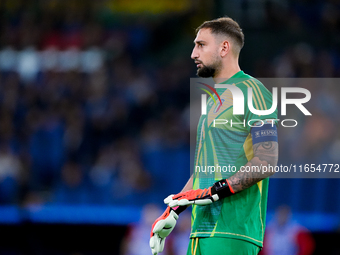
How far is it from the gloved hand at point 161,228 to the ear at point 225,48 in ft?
3.91

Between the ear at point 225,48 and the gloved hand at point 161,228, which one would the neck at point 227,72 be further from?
the gloved hand at point 161,228

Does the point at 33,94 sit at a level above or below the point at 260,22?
below

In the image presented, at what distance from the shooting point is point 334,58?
34.9ft

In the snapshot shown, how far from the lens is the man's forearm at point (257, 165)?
3.26m

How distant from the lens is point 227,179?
3348 millimetres

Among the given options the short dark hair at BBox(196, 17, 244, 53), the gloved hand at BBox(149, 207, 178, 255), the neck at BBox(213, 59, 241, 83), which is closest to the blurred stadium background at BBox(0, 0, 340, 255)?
the gloved hand at BBox(149, 207, 178, 255)

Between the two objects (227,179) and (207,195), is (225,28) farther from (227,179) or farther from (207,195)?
(207,195)

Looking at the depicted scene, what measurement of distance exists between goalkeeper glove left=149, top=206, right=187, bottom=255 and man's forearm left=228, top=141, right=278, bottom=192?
0.46 metres

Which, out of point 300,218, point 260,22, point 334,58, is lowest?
point 300,218

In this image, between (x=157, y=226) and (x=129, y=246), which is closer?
(x=157, y=226)

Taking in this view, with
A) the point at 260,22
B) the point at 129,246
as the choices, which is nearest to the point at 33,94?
the point at 129,246

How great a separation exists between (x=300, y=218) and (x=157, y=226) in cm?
576

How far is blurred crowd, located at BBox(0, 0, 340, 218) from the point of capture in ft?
31.0

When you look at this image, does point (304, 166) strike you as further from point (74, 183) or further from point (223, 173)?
point (223, 173)
